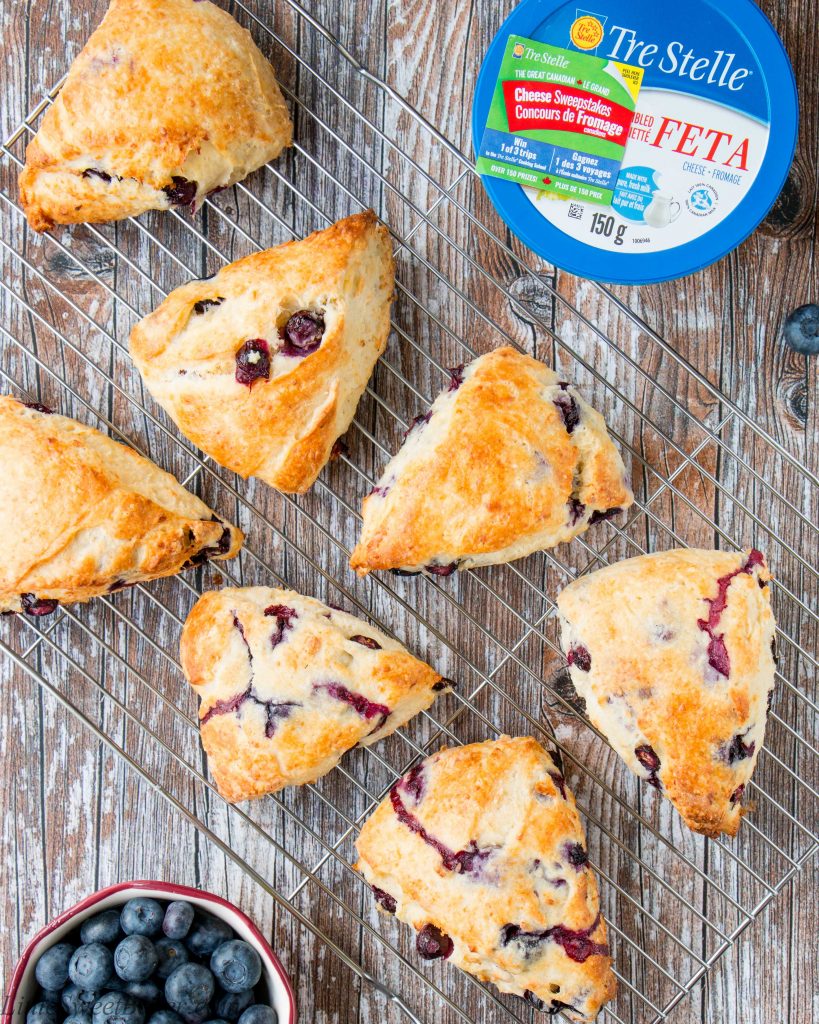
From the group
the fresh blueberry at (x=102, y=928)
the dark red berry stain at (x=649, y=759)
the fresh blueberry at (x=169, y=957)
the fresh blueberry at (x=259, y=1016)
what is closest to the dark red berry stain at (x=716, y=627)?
the dark red berry stain at (x=649, y=759)

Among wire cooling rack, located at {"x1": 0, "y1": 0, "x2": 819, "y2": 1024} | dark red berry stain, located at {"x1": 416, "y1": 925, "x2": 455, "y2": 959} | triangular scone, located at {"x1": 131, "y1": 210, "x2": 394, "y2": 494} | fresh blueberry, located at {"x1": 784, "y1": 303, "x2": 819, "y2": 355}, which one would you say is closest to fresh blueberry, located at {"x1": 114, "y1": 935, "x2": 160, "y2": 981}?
wire cooling rack, located at {"x1": 0, "y1": 0, "x2": 819, "y2": 1024}

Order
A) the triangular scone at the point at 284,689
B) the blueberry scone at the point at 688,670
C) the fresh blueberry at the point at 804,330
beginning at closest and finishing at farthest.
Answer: the blueberry scone at the point at 688,670 → the triangular scone at the point at 284,689 → the fresh blueberry at the point at 804,330

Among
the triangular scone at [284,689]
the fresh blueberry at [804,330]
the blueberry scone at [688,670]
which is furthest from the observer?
the fresh blueberry at [804,330]

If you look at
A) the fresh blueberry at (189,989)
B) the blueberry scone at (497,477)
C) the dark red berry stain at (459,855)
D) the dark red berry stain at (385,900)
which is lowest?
the fresh blueberry at (189,989)

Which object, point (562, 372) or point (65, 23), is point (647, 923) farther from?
point (65, 23)

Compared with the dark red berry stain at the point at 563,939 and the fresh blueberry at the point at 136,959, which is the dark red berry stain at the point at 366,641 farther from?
the fresh blueberry at the point at 136,959

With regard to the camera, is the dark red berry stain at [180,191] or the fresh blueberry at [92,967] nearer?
the fresh blueberry at [92,967]

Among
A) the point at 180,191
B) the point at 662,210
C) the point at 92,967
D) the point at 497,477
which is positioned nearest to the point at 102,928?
the point at 92,967
